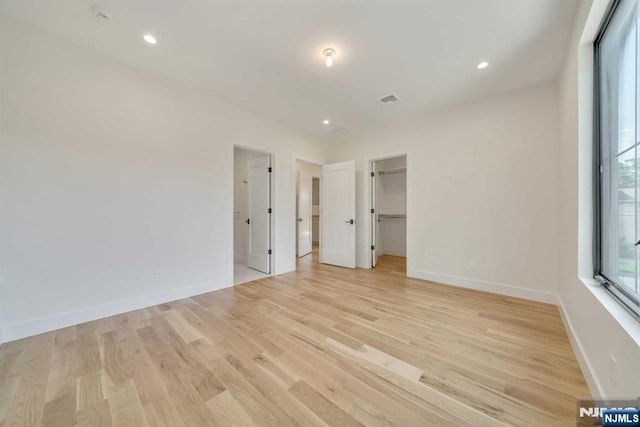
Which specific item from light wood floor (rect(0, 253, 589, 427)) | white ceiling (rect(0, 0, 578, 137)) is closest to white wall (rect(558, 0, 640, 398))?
light wood floor (rect(0, 253, 589, 427))

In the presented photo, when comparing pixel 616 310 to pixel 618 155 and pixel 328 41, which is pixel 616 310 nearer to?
pixel 618 155

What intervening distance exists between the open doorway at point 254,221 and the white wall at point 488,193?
2522 mm

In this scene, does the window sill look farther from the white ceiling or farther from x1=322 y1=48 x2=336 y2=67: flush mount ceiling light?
x1=322 y1=48 x2=336 y2=67: flush mount ceiling light

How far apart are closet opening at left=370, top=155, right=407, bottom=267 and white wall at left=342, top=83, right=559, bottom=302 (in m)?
1.58

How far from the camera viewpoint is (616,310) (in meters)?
1.23

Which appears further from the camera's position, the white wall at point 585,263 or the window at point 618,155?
the window at point 618,155

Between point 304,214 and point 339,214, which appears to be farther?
point 304,214

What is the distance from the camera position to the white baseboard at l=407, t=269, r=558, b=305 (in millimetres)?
2869

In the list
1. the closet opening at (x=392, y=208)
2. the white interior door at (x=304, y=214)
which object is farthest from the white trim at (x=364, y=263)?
the white interior door at (x=304, y=214)

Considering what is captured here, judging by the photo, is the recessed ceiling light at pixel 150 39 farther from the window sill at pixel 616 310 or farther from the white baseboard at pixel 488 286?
the white baseboard at pixel 488 286

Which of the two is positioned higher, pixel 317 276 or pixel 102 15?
pixel 102 15

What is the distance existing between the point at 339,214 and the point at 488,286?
2.77 meters

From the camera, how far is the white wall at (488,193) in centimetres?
288

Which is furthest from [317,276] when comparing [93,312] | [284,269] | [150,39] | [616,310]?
[150,39]
